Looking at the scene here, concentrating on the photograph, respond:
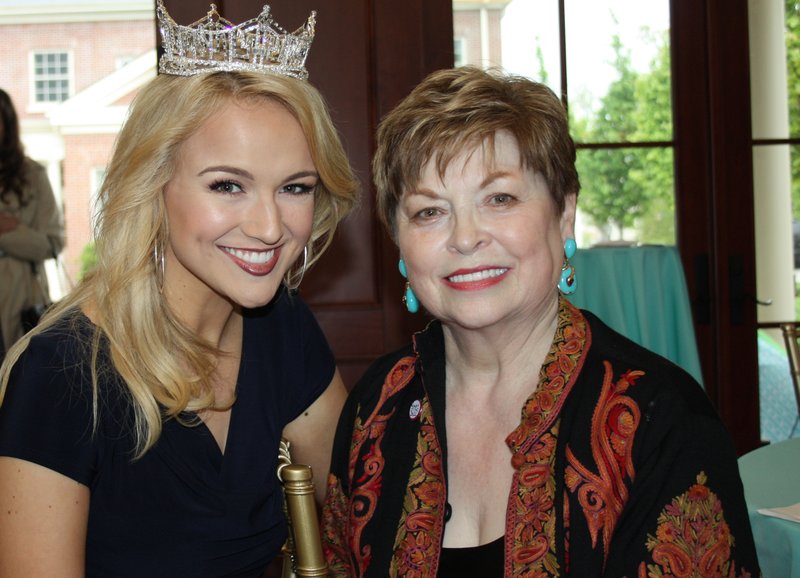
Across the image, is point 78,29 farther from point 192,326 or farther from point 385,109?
point 192,326

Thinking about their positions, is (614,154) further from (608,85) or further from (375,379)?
(375,379)

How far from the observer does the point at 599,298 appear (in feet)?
10.1


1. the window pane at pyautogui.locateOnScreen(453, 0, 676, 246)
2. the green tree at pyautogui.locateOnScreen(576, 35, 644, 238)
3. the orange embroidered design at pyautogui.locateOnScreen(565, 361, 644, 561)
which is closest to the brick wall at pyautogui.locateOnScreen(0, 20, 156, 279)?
the window pane at pyautogui.locateOnScreen(453, 0, 676, 246)

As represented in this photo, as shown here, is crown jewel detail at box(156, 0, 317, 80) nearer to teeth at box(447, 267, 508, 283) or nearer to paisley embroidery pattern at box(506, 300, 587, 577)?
teeth at box(447, 267, 508, 283)

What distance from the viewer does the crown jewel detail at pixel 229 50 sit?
1735mm

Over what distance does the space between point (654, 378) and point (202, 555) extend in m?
0.83

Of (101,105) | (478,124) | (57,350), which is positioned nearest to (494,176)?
(478,124)

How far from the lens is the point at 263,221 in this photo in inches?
64.8

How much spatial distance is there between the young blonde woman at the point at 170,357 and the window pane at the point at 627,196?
6.80ft

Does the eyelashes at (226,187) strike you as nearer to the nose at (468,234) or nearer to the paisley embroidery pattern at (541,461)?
the nose at (468,234)

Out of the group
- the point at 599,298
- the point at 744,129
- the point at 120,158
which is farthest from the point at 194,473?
the point at 744,129

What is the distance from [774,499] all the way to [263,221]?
115 centimetres

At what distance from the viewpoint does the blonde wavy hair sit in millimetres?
1641

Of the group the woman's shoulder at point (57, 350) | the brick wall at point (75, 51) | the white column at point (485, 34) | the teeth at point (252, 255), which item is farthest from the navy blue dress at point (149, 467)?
the brick wall at point (75, 51)
